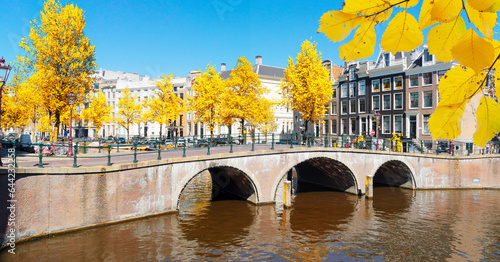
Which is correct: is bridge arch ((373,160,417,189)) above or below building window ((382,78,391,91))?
below

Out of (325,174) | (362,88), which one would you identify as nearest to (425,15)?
(325,174)

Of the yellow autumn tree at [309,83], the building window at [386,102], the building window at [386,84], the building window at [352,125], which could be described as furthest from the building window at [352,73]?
the yellow autumn tree at [309,83]

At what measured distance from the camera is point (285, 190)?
19000 millimetres

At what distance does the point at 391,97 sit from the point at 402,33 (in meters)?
36.9

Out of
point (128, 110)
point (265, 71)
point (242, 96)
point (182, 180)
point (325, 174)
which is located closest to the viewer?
point (182, 180)

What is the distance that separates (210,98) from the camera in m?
31.8

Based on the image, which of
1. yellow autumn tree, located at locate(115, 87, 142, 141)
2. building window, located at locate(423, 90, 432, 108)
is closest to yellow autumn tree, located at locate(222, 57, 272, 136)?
building window, located at locate(423, 90, 432, 108)

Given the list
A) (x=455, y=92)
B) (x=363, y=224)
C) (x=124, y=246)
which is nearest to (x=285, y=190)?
(x=363, y=224)

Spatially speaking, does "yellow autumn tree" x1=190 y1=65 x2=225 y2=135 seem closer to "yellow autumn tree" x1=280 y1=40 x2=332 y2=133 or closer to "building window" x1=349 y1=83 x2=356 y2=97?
"yellow autumn tree" x1=280 y1=40 x2=332 y2=133

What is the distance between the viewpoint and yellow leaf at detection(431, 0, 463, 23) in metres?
1.00

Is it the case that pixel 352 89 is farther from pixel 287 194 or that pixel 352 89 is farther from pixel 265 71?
Answer: pixel 287 194

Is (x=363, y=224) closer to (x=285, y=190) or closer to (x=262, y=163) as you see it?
(x=285, y=190)

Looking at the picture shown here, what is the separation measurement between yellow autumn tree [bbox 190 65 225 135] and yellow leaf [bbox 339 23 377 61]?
3062 centimetres

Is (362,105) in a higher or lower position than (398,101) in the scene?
lower
